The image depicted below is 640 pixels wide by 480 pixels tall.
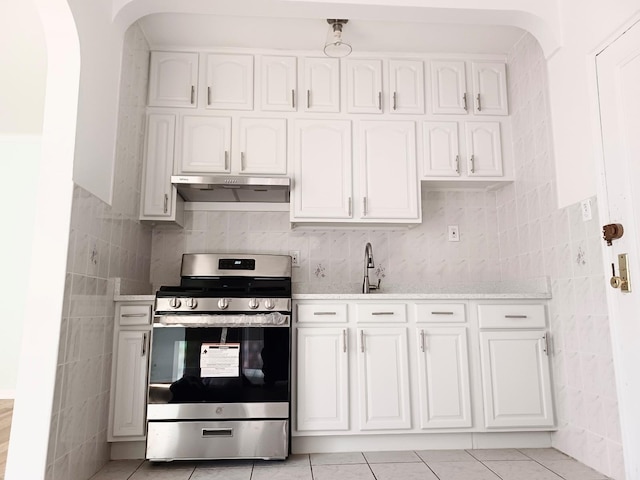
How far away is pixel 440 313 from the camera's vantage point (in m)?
2.57

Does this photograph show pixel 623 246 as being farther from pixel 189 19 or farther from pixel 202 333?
pixel 189 19

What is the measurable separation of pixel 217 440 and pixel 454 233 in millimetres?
2189

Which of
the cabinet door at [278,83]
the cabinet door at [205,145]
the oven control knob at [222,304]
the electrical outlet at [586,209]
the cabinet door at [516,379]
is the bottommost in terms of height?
the cabinet door at [516,379]

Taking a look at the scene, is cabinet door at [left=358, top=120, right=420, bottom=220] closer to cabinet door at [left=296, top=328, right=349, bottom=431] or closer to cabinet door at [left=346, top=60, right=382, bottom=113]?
cabinet door at [left=346, top=60, right=382, bottom=113]

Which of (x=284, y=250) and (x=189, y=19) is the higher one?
(x=189, y=19)

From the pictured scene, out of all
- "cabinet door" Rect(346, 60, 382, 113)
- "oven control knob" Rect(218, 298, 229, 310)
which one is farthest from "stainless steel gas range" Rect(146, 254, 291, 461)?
"cabinet door" Rect(346, 60, 382, 113)

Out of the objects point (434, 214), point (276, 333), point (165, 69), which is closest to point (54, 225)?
point (276, 333)

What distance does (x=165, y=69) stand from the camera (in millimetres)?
2990

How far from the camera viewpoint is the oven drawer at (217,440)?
2256 mm

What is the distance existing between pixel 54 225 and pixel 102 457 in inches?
49.9

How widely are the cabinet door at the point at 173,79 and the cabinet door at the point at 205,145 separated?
149 mm

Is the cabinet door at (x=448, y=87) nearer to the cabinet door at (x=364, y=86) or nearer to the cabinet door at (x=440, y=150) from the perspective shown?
the cabinet door at (x=440, y=150)

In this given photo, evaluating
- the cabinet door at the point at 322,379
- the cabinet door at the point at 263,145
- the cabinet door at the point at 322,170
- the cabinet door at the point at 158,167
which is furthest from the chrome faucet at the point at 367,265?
the cabinet door at the point at 158,167

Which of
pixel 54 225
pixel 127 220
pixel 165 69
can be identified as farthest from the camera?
pixel 165 69
